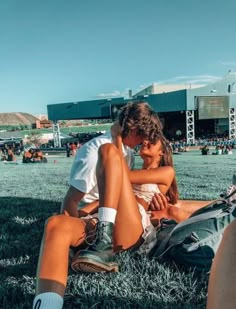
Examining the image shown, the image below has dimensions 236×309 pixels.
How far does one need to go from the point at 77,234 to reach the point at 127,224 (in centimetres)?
39

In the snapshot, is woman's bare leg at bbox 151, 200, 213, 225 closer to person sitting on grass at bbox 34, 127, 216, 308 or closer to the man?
person sitting on grass at bbox 34, 127, 216, 308

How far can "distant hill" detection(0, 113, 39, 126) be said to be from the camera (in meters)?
172

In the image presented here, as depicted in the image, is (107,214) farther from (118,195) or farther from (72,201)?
(72,201)

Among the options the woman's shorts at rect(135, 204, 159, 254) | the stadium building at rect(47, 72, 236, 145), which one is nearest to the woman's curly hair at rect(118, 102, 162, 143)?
the woman's shorts at rect(135, 204, 159, 254)

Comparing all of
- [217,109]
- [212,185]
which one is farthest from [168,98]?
[212,185]

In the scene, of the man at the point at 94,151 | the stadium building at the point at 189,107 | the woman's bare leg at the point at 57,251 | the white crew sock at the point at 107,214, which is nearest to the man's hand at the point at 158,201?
the man at the point at 94,151

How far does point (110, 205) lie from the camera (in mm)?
2387

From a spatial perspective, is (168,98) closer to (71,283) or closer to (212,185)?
(212,185)

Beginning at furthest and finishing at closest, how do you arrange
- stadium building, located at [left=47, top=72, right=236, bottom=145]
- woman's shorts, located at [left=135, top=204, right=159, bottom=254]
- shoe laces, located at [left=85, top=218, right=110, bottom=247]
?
1. stadium building, located at [left=47, top=72, right=236, bottom=145]
2. woman's shorts, located at [left=135, top=204, right=159, bottom=254]
3. shoe laces, located at [left=85, top=218, right=110, bottom=247]

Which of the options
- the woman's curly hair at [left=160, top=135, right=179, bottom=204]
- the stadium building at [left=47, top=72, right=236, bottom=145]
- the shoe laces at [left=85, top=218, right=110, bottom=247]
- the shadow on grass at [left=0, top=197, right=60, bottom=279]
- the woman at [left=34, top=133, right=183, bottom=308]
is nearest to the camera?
the woman at [left=34, top=133, right=183, bottom=308]

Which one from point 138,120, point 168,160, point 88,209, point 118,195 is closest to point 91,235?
point 118,195

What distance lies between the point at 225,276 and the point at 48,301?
873 millimetres

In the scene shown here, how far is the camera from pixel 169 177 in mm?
3340

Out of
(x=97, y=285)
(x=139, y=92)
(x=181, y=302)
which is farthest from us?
(x=139, y=92)
